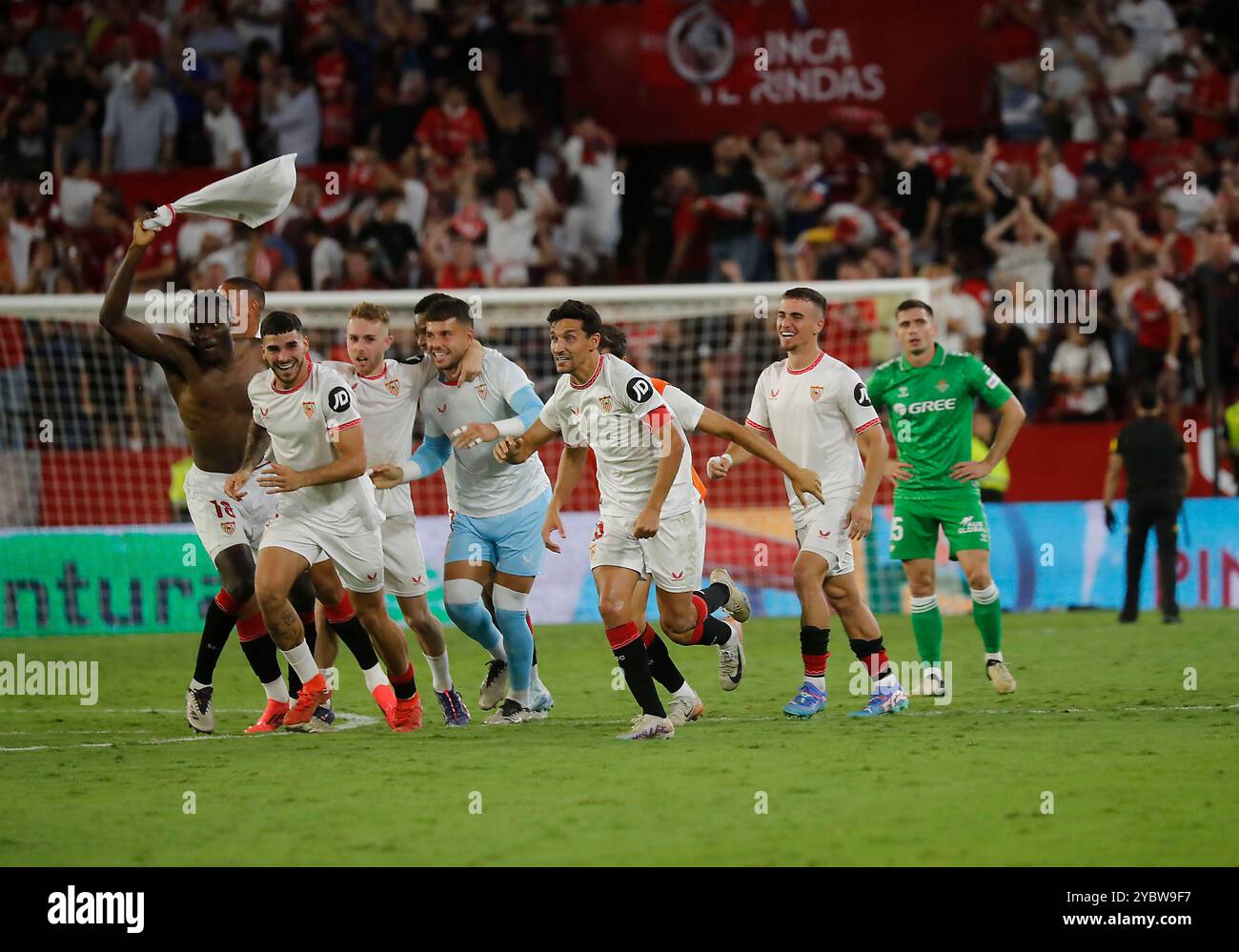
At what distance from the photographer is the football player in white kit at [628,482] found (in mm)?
8164

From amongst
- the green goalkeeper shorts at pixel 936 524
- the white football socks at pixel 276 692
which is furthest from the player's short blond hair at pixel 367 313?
the green goalkeeper shorts at pixel 936 524

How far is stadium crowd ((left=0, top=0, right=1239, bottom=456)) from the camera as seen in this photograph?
1709cm

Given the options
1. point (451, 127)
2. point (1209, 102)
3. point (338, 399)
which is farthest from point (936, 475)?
point (1209, 102)

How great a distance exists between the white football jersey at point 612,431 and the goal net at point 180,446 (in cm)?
607

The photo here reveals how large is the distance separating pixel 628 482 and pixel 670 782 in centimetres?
194

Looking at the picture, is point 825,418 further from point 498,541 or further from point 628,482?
point 498,541

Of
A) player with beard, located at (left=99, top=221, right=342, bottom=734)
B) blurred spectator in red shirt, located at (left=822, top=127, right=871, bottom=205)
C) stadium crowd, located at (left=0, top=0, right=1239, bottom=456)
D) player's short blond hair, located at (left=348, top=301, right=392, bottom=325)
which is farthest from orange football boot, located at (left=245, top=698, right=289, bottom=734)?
blurred spectator in red shirt, located at (left=822, top=127, right=871, bottom=205)

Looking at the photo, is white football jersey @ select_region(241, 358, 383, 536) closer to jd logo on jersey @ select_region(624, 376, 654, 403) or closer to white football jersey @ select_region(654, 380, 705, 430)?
jd logo on jersey @ select_region(624, 376, 654, 403)

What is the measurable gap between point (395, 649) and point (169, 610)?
7153 millimetres

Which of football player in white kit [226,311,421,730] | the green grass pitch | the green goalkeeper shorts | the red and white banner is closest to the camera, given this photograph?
A: the green grass pitch

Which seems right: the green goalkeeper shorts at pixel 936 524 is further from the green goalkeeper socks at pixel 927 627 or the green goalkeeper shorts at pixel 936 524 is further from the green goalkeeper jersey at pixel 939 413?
the green goalkeeper socks at pixel 927 627

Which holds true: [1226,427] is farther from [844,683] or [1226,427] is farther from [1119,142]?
[844,683]

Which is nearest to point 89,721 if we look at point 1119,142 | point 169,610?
point 169,610

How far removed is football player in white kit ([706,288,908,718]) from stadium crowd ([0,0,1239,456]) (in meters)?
6.98
